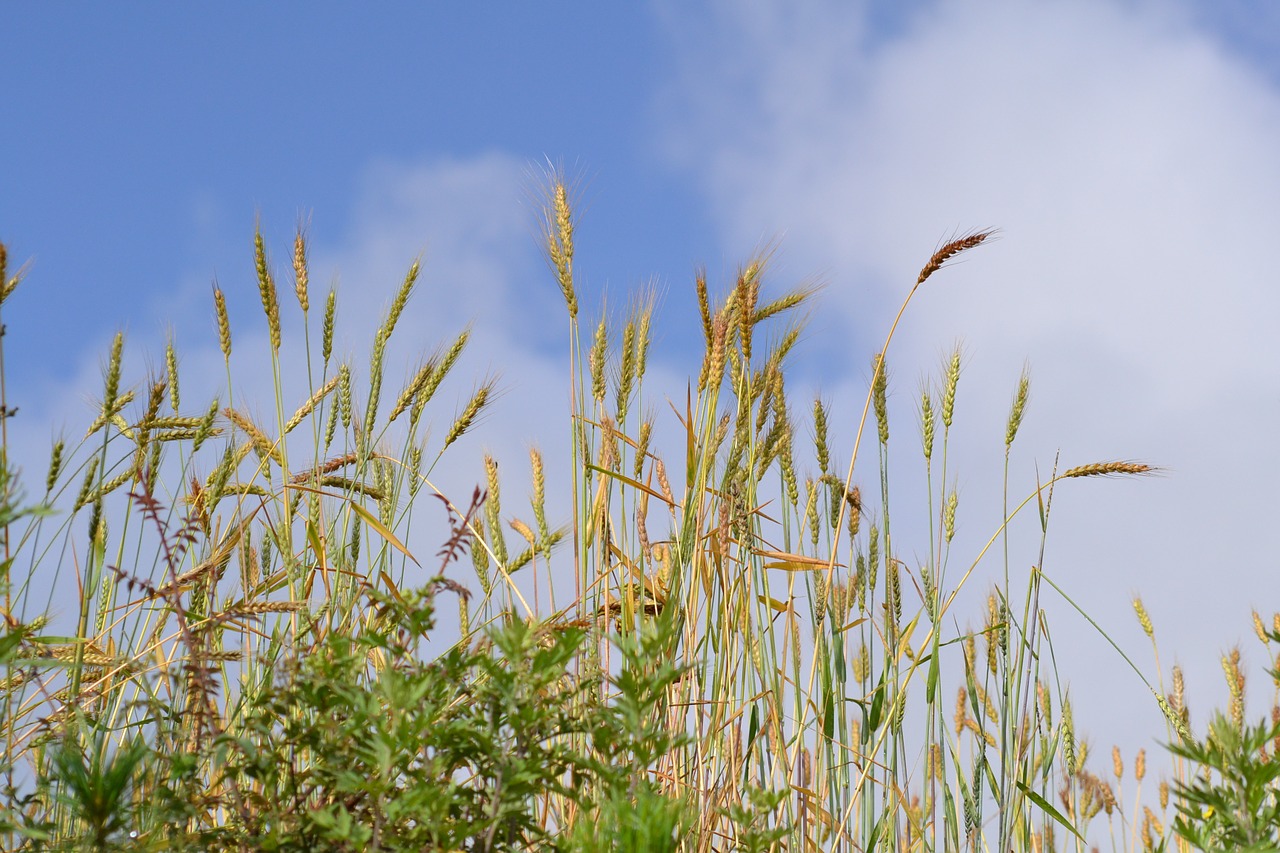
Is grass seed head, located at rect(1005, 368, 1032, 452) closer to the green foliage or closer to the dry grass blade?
the dry grass blade

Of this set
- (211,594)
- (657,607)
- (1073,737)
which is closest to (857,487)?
(657,607)

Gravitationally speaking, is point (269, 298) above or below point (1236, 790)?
above

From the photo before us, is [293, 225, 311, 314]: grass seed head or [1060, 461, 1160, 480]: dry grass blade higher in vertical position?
[293, 225, 311, 314]: grass seed head

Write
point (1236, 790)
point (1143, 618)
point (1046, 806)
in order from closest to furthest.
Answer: point (1236, 790), point (1046, 806), point (1143, 618)

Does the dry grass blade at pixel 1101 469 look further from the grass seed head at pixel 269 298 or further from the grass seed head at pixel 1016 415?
the grass seed head at pixel 269 298

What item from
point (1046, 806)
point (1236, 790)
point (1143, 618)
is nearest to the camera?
point (1236, 790)

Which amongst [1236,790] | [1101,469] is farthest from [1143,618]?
[1236,790]

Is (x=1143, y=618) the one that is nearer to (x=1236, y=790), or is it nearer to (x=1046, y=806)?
(x=1046, y=806)

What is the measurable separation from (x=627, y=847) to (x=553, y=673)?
210 mm

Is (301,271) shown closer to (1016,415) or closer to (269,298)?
(269,298)

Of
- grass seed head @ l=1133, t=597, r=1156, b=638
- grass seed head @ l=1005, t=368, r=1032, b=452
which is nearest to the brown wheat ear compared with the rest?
grass seed head @ l=1005, t=368, r=1032, b=452

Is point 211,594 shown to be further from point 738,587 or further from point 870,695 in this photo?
point 870,695

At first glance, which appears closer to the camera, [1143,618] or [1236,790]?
[1236,790]

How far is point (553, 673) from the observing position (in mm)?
1117
